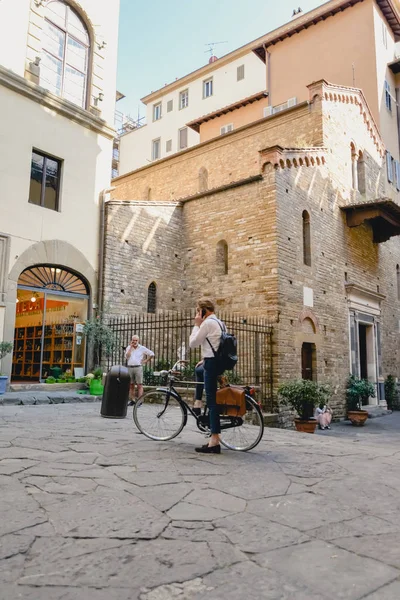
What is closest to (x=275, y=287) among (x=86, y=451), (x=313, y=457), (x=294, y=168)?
(x=294, y=168)

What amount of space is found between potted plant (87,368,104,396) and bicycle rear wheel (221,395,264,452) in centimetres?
668

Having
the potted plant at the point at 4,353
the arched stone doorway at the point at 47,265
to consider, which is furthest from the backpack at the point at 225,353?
the arched stone doorway at the point at 47,265

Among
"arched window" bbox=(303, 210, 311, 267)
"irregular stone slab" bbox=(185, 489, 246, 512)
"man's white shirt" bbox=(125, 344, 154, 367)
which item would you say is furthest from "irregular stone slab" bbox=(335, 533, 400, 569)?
"arched window" bbox=(303, 210, 311, 267)

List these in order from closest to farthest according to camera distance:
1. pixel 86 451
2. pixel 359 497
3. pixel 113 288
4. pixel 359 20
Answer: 1. pixel 359 497
2. pixel 86 451
3. pixel 113 288
4. pixel 359 20

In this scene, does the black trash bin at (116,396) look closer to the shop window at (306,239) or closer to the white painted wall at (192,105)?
the shop window at (306,239)

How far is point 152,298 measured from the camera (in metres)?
14.0

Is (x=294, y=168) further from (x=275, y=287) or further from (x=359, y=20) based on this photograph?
(x=359, y=20)

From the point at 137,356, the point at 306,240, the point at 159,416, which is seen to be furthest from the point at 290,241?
the point at 159,416

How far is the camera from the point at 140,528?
100.0 inches

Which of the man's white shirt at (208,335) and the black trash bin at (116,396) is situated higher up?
the man's white shirt at (208,335)

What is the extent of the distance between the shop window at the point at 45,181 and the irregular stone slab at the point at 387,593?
38.2 ft

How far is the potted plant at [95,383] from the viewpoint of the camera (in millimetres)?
11203

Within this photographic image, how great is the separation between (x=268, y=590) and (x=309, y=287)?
11.7 metres

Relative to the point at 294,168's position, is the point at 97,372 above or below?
below
